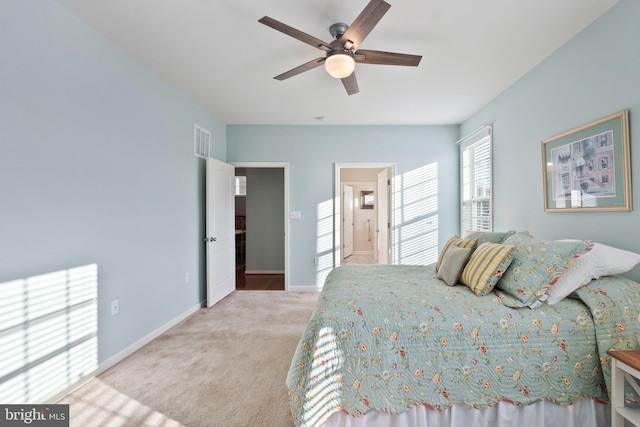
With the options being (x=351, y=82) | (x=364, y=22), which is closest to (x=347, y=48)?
(x=364, y=22)

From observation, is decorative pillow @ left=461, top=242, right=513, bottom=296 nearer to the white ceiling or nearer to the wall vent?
the white ceiling

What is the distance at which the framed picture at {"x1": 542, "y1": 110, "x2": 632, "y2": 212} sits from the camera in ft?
6.08

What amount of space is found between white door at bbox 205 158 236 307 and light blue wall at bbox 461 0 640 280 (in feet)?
11.9

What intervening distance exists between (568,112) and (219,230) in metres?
4.00

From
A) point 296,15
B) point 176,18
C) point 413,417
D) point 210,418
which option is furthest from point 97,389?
point 296,15

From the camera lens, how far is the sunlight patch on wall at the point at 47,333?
5.28 feet

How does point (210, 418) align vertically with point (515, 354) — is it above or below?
below

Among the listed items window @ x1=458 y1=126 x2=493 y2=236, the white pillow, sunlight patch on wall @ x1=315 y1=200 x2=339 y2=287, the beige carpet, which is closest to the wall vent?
sunlight patch on wall @ x1=315 y1=200 x2=339 y2=287

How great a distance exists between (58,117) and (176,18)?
3.46 feet

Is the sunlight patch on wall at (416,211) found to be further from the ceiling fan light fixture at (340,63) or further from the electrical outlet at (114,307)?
the electrical outlet at (114,307)

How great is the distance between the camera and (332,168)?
4535 millimetres

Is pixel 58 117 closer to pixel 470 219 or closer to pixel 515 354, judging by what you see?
pixel 515 354

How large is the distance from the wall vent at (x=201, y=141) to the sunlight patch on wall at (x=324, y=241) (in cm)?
187

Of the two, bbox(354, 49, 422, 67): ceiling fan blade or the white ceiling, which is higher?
the white ceiling
